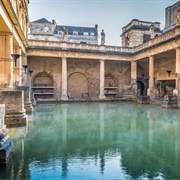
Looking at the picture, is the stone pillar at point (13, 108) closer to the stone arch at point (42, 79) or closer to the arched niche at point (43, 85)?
the arched niche at point (43, 85)

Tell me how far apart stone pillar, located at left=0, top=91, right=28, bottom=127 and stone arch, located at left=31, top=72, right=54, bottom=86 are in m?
15.2

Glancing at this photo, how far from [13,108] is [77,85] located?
54.4 ft

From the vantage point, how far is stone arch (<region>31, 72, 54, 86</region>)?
23.1 m

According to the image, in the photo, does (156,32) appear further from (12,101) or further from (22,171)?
(22,171)

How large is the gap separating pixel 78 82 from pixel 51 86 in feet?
11.7

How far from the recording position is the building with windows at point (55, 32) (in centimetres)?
4931

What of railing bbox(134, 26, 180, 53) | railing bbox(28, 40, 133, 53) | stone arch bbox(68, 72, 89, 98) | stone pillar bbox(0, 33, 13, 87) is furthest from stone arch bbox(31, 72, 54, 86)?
stone pillar bbox(0, 33, 13, 87)

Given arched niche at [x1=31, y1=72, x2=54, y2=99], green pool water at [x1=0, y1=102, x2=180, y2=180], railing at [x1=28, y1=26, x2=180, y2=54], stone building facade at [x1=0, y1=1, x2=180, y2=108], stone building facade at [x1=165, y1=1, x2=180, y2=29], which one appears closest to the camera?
green pool water at [x1=0, y1=102, x2=180, y2=180]

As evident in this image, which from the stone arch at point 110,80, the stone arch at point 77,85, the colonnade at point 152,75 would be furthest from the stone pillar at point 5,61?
the stone arch at point 110,80

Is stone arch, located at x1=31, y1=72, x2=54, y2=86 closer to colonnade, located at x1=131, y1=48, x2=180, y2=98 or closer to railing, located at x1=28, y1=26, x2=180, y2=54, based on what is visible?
railing, located at x1=28, y1=26, x2=180, y2=54

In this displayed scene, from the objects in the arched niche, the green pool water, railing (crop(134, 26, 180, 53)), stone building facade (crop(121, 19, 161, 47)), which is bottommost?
the green pool water

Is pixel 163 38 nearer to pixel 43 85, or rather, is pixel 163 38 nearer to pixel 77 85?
pixel 77 85

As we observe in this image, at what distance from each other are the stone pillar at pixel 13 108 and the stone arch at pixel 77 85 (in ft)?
52.8

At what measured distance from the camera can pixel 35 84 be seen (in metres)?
23.1
